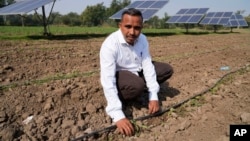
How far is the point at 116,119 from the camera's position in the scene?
110 inches

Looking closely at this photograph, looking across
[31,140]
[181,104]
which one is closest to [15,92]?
[31,140]

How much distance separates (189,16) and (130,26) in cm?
2029

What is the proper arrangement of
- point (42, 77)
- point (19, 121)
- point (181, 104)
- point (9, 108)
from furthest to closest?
point (42, 77) < point (181, 104) < point (9, 108) < point (19, 121)

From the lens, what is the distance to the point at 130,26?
2947 millimetres

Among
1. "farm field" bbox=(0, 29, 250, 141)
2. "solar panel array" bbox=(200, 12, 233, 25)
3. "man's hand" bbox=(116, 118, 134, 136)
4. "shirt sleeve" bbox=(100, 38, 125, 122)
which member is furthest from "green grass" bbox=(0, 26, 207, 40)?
"man's hand" bbox=(116, 118, 134, 136)

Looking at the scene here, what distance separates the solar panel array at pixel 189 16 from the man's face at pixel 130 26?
18.6 meters

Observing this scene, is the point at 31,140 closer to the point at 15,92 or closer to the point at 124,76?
the point at 124,76

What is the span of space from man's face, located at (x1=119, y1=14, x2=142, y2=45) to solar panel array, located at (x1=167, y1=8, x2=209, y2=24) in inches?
732

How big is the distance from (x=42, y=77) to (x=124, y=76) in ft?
7.76

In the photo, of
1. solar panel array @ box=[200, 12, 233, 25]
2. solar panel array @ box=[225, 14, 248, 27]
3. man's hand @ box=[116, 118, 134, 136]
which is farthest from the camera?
solar panel array @ box=[225, 14, 248, 27]

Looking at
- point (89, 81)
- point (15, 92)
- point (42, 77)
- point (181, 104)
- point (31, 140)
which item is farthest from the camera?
point (42, 77)

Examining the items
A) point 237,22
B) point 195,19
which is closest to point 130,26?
point 195,19

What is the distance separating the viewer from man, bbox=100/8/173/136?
2.88 m

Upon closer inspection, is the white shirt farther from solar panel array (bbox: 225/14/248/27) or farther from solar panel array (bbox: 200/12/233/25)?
solar panel array (bbox: 225/14/248/27)
